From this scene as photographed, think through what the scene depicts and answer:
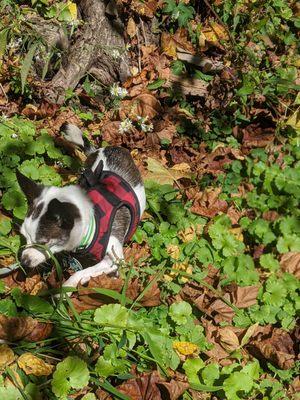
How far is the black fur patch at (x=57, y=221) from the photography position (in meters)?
3.09

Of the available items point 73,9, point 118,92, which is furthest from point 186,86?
point 73,9

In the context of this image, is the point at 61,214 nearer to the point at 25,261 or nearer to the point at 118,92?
the point at 25,261

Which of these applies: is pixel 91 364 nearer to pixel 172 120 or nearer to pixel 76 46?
pixel 172 120

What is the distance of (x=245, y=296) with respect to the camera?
12.4 feet

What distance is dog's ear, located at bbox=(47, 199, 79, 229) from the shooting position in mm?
3086

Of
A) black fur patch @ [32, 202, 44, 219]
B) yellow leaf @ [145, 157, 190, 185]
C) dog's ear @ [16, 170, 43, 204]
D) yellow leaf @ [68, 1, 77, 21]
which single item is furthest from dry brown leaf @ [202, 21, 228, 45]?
black fur patch @ [32, 202, 44, 219]

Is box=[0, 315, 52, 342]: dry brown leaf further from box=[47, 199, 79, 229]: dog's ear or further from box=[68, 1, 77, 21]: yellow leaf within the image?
box=[68, 1, 77, 21]: yellow leaf

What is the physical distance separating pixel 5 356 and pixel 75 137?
2.19 metres

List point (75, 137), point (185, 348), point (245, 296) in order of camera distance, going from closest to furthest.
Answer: point (185, 348)
point (245, 296)
point (75, 137)

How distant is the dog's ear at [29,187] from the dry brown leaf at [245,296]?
172cm

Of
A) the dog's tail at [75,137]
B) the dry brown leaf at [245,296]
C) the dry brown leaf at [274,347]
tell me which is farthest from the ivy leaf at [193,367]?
the dog's tail at [75,137]

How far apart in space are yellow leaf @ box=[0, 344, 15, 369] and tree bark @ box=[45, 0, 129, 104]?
8.70 ft

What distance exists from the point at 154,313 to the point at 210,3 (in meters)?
3.86

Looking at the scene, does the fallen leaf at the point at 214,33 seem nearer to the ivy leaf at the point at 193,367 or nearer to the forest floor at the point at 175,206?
the forest floor at the point at 175,206
